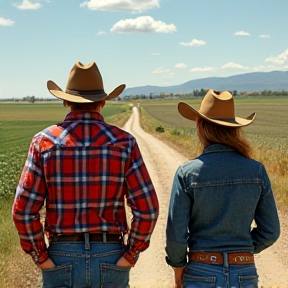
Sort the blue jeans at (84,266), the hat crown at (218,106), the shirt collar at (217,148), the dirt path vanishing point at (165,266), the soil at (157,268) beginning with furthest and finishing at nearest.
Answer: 1. the dirt path vanishing point at (165,266)
2. the soil at (157,268)
3. the hat crown at (218,106)
4. the shirt collar at (217,148)
5. the blue jeans at (84,266)

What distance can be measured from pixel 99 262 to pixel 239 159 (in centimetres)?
98

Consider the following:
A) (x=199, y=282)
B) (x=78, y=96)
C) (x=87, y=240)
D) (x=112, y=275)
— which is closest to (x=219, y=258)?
(x=199, y=282)

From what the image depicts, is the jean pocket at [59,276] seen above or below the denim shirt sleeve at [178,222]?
below

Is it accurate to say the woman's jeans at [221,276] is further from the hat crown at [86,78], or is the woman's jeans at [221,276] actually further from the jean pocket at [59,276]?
the hat crown at [86,78]

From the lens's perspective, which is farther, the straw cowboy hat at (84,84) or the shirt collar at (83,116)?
the straw cowboy hat at (84,84)

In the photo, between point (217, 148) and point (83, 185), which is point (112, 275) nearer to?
point (83, 185)

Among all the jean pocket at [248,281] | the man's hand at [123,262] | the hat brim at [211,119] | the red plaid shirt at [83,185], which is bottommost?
the jean pocket at [248,281]

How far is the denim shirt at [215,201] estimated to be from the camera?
2.52 meters

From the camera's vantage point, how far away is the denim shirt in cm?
252

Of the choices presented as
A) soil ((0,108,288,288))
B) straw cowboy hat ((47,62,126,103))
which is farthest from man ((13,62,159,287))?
soil ((0,108,288,288))

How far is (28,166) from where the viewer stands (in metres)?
2.52

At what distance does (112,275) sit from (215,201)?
705 millimetres

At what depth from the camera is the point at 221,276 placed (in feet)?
8.07

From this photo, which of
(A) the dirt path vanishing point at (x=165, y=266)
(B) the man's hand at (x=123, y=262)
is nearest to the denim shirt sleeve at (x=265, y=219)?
(B) the man's hand at (x=123, y=262)
